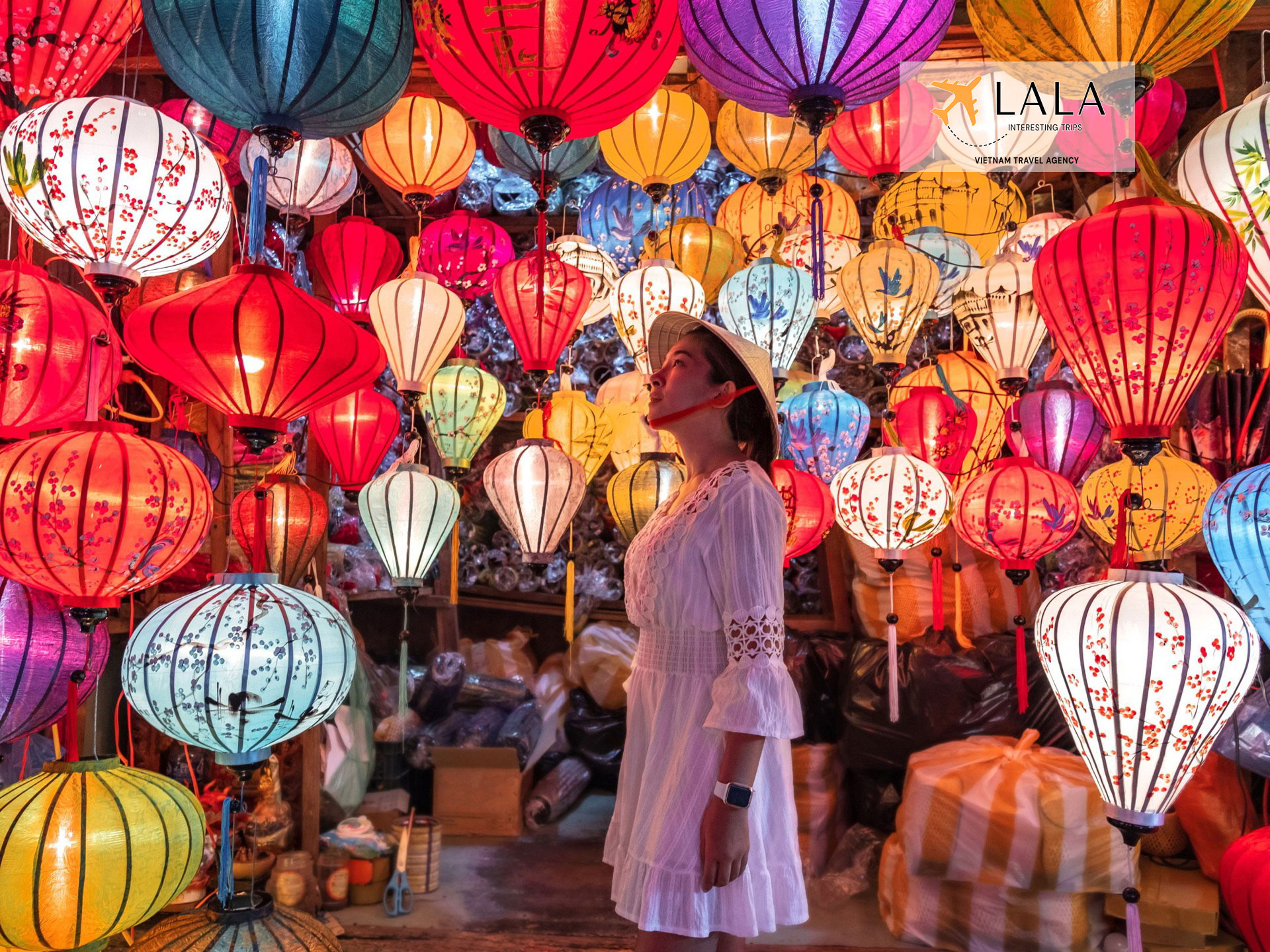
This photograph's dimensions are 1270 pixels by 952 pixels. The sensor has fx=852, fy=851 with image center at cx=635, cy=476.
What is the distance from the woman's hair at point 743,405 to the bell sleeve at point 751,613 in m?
0.19

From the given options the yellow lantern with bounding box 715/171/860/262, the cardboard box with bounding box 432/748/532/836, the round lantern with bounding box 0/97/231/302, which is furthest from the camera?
the cardboard box with bounding box 432/748/532/836

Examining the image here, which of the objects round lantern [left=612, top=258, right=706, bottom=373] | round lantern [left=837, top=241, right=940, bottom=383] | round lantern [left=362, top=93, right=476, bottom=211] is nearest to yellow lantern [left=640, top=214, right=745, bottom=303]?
round lantern [left=612, top=258, right=706, bottom=373]

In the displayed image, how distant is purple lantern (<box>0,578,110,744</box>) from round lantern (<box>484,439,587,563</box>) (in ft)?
3.48

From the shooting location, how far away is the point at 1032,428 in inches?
104

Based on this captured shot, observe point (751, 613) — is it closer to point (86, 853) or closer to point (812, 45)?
point (812, 45)

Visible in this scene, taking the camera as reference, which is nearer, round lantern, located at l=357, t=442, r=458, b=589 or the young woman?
the young woman

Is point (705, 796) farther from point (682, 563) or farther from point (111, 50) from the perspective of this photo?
point (111, 50)

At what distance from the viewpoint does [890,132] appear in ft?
7.99

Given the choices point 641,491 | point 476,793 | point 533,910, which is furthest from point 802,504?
point 476,793

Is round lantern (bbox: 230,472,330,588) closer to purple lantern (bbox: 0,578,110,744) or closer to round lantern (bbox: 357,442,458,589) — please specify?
round lantern (bbox: 357,442,458,589)

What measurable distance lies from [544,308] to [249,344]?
969 mm

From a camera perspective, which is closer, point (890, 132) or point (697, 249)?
point (890, 132)

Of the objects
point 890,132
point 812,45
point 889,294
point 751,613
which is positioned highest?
point 890,132

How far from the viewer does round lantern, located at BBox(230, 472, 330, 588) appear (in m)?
2.56
